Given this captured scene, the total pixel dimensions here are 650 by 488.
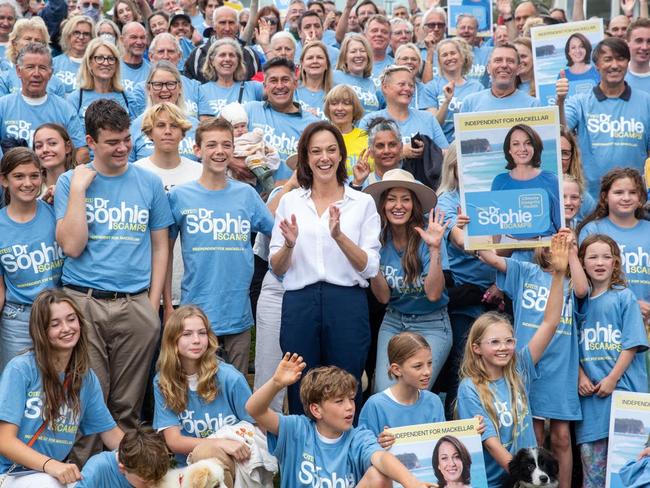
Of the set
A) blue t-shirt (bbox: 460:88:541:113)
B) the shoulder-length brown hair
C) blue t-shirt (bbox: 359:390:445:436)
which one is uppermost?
blue t-shirt (bbox: 460:88:541:113)

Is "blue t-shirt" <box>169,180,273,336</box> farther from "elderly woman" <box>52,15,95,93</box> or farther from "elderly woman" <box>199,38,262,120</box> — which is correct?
"elderly woman" <box>52,15,95,93</box>

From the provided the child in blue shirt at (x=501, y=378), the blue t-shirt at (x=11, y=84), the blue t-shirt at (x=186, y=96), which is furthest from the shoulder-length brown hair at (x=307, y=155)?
the blue t-shirt at (x=11, y=84)

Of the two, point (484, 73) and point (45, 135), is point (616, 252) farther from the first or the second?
point (484, 73)

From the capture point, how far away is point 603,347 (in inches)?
269

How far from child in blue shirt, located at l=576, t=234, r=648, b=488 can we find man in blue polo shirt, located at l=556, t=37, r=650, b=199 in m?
2.11

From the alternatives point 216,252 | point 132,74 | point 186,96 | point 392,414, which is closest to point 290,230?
point 216,252

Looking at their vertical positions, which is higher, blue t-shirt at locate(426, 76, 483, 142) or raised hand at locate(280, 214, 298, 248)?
blue t-shirt at locate(426, 76, 483, 142)

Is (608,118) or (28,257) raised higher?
(608,118)

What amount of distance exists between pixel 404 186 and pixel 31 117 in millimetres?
3065

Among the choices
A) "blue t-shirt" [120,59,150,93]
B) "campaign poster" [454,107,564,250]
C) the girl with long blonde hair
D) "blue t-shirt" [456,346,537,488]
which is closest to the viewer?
the girl with long blonde hair

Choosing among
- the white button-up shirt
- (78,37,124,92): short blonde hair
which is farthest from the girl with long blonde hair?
(78,37,124,92): short blonde hair

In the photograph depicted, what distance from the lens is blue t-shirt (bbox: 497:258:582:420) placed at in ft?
22.2

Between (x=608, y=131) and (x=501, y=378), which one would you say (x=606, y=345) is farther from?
(x=608, y=131)

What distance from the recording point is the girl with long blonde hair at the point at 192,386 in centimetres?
626
